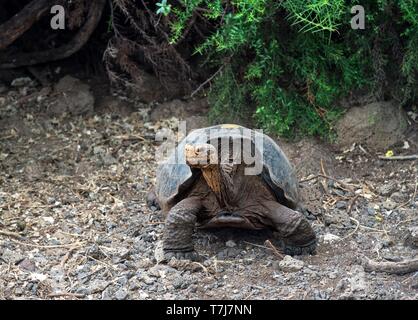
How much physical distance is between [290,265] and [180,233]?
2.06 feet

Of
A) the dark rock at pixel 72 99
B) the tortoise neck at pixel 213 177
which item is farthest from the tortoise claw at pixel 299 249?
the dark rock at pixel 72 99

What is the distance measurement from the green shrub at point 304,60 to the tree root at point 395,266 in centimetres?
176

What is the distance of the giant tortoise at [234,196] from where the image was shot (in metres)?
3.99

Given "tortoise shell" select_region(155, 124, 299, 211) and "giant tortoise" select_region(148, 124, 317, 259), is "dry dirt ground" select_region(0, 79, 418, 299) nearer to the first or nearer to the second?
"giant tortoise" select_region(148, 124, 317, 259)

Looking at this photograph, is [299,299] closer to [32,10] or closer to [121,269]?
[121,269]

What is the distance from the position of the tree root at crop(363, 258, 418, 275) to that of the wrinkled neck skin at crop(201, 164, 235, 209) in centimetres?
85

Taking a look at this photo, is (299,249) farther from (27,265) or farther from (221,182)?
(27,265)

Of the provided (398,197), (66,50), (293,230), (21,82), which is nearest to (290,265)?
(293,230)

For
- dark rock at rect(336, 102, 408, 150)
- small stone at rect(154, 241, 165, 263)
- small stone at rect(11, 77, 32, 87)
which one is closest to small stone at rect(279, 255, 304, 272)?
small stone at rect(154, 241, 165, 263)

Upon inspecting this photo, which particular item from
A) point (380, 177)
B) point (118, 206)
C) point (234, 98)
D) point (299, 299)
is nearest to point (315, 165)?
point (380, 177)

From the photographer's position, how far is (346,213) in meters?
4.60

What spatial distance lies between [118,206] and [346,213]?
146cm

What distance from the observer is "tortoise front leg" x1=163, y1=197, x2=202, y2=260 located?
3963 mm
